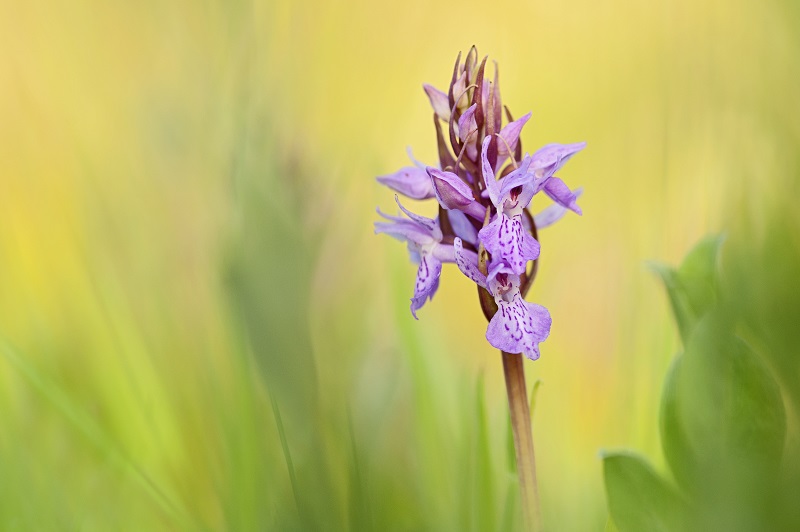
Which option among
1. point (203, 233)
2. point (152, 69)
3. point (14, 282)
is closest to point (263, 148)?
point (203, 233)

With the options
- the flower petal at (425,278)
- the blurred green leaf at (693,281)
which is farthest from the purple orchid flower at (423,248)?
the blurred green leaf at (693,281)

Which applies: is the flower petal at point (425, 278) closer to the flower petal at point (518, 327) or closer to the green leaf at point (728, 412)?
the flower petal at point (518, 327)

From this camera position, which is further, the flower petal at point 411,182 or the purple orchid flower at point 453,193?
the flower petal at point 411,182

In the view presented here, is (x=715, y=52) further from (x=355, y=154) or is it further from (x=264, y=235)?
(x=355, y=154)

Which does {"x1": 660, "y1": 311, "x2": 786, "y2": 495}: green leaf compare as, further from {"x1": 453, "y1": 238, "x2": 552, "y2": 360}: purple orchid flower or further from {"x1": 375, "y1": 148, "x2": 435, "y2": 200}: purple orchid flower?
{"x1": 375, "y1": 148, "x2": 435, "y2": 200}: purple orchid flower

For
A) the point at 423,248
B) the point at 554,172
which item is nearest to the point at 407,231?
the point at 423,248

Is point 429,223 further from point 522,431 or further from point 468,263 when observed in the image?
point 522,431
